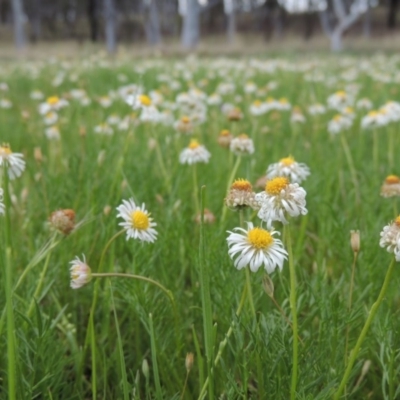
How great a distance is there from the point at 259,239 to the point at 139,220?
9.0 inches

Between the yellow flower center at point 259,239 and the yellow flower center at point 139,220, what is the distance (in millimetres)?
207

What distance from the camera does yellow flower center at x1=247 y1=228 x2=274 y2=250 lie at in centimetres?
73

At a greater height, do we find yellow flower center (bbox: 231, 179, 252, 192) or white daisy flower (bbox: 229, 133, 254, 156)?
yellow flower center (bbox: 231, 179, 252, 192)

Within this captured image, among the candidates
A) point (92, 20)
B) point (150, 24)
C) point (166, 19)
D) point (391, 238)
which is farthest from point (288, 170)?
point (166, 19)

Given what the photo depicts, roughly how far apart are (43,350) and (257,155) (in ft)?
4.81

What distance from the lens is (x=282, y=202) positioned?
0.72 m

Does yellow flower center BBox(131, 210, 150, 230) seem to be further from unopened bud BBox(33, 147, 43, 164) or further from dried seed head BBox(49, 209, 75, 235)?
unopened bud BBox(33, 147, 43, 164)

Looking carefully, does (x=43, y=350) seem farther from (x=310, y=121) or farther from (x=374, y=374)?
(x=310, y=121)

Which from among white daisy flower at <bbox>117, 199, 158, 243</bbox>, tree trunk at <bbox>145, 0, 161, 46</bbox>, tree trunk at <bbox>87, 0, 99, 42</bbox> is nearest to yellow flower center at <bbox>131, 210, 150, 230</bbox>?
white daisy flower at <bbox>117, 199, 158, 243</bbox>

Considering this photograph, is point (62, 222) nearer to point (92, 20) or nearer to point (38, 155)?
point (38, 155)

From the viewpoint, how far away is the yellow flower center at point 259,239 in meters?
0.73

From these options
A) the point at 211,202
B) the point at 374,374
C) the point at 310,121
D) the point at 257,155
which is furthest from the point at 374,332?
the point at 310,121

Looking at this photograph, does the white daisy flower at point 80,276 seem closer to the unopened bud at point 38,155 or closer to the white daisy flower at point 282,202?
the white daisy flower at point 282,202

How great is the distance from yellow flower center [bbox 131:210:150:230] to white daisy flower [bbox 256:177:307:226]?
0.23 m
